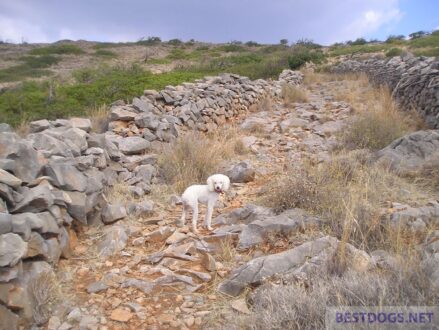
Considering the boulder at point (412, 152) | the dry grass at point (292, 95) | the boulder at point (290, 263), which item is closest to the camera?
the boulder at point (290, 263)

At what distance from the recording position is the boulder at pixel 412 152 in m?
5.70

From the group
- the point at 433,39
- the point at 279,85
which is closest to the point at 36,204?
the point at 279,85

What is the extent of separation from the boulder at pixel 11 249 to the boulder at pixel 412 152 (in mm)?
4587

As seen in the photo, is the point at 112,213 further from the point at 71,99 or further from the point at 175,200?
the point at 71,99

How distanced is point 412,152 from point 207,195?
3276 millimetres

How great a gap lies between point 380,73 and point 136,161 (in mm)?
10978

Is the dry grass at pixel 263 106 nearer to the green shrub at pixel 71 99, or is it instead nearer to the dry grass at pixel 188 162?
the green shrub at pixel 71 99

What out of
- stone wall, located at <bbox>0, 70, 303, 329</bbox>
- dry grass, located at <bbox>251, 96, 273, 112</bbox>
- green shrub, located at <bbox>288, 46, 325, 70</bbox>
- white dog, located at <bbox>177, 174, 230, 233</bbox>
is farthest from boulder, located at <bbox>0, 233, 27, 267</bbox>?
green shrub, located at <bbox>288, 46, 325, 70</bbox>

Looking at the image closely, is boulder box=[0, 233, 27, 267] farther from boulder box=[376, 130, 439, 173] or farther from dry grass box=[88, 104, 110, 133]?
boulder box=[376, 130, 439, 173]

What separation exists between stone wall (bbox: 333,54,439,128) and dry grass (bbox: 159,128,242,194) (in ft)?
16.1

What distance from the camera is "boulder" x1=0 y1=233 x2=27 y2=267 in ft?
9.49

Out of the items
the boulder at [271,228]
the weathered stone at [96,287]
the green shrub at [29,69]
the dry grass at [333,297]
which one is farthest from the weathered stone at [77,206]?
the green shrub at [29,69]

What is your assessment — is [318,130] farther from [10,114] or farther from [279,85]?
[10,114]

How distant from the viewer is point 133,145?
666 centimetres
